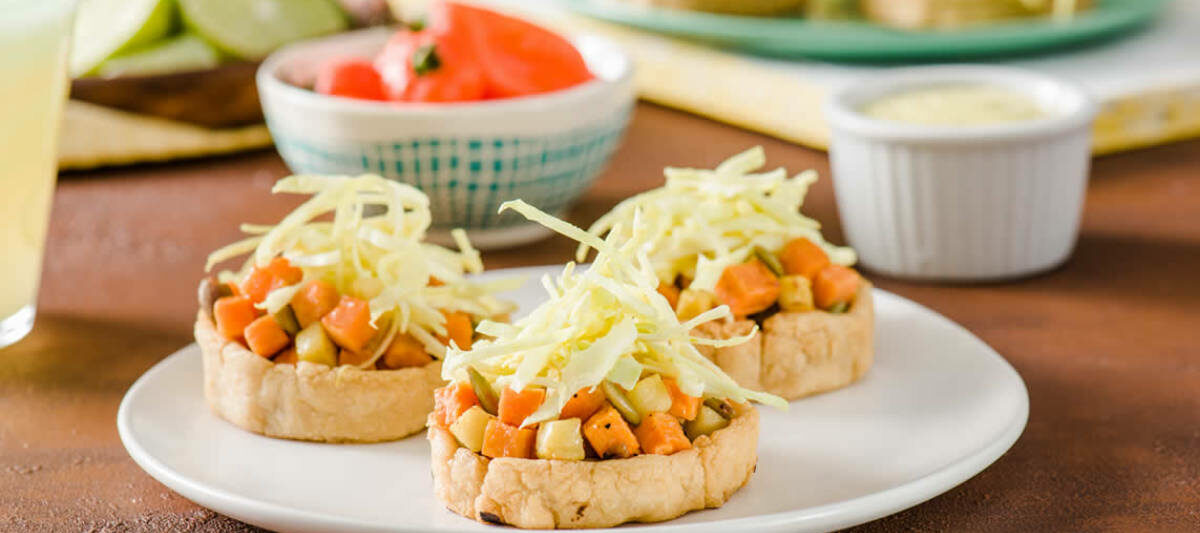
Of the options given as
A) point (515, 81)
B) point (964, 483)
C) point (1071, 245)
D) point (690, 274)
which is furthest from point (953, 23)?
point (964, 483)

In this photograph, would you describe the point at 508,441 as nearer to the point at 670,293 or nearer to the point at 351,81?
the point at 670,293

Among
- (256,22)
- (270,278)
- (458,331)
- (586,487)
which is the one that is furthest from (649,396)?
(256,22)

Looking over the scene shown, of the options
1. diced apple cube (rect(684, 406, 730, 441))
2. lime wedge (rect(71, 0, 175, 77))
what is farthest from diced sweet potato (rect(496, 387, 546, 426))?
lime wedge (rect(71, 0, 175, 77))

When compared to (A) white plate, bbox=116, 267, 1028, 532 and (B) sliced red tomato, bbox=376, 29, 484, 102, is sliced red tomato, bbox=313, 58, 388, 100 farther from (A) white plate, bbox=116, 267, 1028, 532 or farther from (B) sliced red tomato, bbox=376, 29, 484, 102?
(A) white plate, bbox=116, 267, 1028, 532

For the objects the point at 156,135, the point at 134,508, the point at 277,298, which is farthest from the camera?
the point at 156,135

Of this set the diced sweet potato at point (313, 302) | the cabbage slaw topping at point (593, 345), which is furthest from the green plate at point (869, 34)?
the cabbage slaw topping at point (593, 345)

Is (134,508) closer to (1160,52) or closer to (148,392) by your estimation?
(148,392)

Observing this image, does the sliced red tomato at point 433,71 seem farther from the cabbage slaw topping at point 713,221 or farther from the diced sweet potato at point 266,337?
the diced sweet potato at point 266,337
